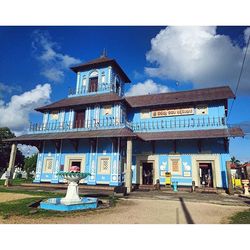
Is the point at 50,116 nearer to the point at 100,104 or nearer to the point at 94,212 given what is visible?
the point at 100,104

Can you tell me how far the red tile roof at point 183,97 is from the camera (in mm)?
16891

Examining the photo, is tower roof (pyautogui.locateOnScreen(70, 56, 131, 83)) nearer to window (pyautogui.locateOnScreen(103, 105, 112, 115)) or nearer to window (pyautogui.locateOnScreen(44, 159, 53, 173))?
window (pyautogui.locateOnScreen(103, 105, 112, 115))

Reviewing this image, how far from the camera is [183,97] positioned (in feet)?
60.1

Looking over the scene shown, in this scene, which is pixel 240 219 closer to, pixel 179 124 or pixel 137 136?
pixel 137 136

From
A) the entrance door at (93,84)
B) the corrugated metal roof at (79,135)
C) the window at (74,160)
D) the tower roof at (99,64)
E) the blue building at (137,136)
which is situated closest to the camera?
the corrugated metal roof at (79,135)

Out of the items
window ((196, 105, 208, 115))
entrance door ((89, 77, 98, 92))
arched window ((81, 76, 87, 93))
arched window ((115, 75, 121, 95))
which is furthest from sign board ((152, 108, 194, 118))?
arched window ((81, 76, 87, 93))

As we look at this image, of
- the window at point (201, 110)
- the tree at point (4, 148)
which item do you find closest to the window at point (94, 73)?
the window at point (201, 110)

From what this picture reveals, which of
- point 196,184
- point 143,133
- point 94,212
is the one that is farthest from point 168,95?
point 94,212

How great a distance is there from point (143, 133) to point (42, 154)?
907 centimetres

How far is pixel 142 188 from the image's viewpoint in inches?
656

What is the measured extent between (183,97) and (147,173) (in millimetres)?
7282

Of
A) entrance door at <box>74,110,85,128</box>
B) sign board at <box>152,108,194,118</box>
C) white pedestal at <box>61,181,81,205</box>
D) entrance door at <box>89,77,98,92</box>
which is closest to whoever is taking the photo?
white pedestal at <box>61,181,81,205</box>

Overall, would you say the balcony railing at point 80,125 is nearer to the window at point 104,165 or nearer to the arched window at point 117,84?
the window at point 104,165

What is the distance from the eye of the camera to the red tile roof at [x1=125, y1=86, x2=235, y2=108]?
55.4 feet
